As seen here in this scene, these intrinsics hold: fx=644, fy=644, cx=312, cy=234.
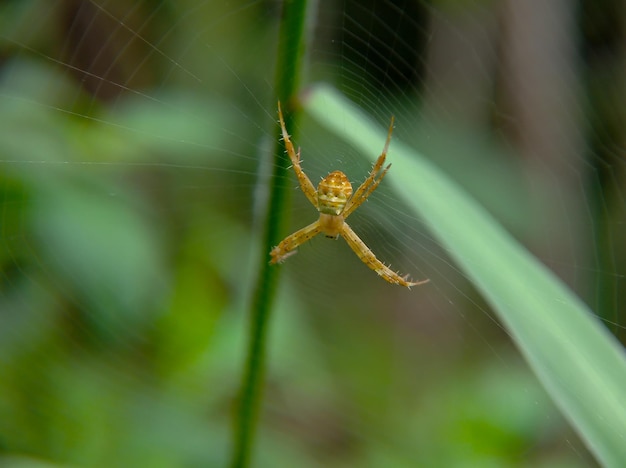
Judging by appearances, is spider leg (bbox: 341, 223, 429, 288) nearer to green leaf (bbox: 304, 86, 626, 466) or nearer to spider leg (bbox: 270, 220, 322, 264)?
spider leg (bbox: 270, 220, 322, 264)

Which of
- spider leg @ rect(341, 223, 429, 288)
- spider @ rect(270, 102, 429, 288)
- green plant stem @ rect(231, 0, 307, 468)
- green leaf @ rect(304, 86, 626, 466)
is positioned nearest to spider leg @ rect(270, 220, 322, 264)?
spider @ rect(270, 102, 429, 288)

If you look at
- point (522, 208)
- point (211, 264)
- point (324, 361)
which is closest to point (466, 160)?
point (522, 208)

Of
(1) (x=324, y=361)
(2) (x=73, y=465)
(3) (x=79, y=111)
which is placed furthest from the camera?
(1) (x=324, y=361)

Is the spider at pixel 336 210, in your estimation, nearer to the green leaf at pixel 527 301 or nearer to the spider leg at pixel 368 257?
the spider leg at pixel 368 257

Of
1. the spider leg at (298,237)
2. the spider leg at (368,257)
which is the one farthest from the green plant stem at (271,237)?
the spider leg at (368,257)

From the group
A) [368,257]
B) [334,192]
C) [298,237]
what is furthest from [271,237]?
[368,257]

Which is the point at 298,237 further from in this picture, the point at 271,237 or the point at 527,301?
the point at 527,301

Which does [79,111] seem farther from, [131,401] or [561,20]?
[561,20]
